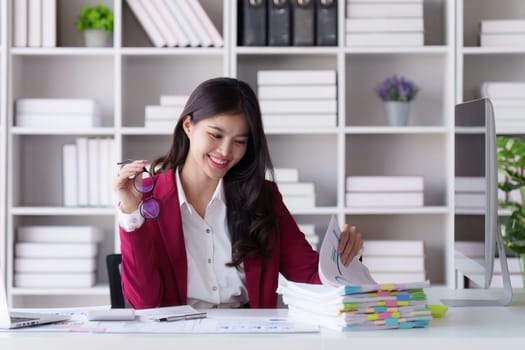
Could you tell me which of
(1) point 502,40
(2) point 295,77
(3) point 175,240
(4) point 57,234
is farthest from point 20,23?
(1) point 502,40

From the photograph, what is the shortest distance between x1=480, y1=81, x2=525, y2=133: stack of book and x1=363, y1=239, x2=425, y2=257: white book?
1.98 feet

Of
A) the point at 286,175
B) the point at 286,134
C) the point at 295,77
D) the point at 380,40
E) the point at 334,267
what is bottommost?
the point at 334,267

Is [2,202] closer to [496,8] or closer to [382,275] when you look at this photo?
[382,275]

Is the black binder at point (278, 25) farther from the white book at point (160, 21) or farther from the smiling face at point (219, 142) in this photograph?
the smiling face at point (219, 142)

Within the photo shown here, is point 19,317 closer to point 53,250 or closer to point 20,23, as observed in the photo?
point 53,250

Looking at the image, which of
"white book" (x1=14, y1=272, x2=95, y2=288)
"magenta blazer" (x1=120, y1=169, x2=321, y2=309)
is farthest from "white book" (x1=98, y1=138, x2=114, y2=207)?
"magenta blazer" (x1=120, y1=169, x2=321, y2=309)

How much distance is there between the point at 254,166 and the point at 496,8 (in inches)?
77.2

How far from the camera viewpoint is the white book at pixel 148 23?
3.79m

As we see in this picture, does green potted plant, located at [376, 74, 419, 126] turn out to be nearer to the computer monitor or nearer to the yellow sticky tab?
the computer monitor

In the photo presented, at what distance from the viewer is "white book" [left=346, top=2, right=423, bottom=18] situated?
374 centimetres

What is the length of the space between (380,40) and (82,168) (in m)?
1.41

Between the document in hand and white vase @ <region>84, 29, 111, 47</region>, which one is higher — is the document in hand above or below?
below

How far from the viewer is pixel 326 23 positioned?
12.2ft

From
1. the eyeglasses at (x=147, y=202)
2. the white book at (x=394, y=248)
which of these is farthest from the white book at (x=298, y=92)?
the eyeglasses at (x=147, y=202)
